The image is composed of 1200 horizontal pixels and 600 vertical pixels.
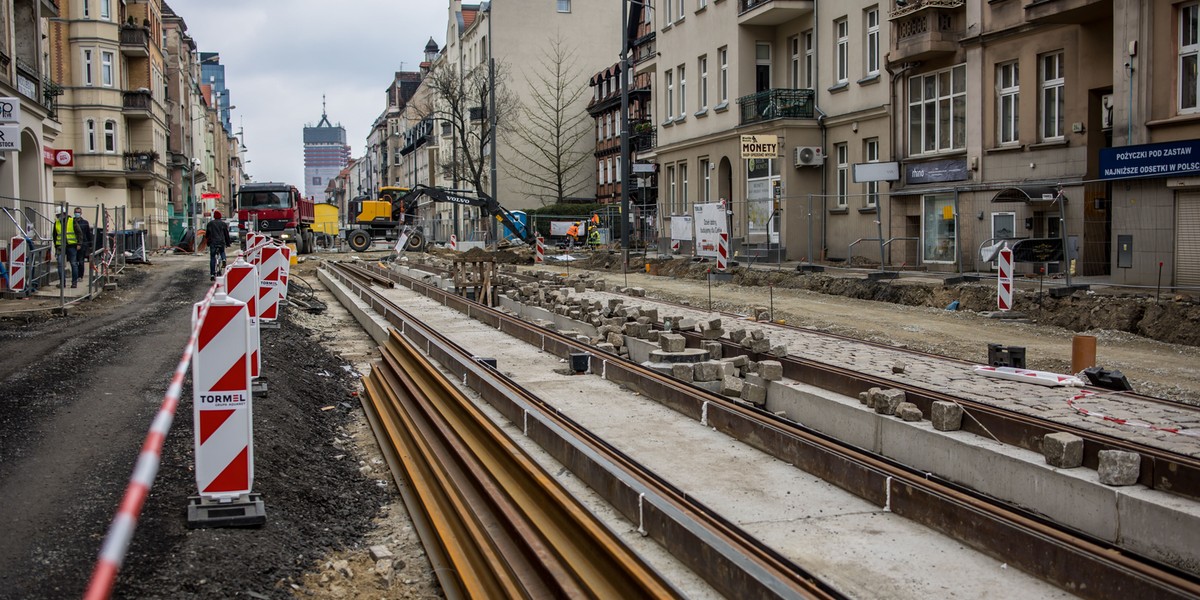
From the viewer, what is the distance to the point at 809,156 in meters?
32.0

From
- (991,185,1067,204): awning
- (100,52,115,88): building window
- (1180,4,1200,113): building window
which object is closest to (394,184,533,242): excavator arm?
(100,52,115,88): building window

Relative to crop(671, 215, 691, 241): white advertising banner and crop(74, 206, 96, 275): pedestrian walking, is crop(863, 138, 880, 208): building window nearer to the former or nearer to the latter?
crop(671, 215, 691, 241): white advertising banner

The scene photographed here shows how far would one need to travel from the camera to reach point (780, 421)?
870 centimetres

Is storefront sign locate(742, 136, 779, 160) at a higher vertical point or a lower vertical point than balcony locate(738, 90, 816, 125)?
lower

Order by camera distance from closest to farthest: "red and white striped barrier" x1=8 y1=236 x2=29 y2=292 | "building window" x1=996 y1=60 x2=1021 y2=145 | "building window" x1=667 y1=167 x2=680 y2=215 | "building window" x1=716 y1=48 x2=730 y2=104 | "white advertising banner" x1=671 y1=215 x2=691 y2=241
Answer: "red and white striped barrier" x1=8 y1=236 x2=29 y2=292
"building window" x1=996 y1=60 x2=1021 y2=145
"white advertising banner" x1=671 y1=215 x2=691 y2=241
"building window" x1=716 y1=48 x2=730 y2=104
"building window" x1=667 y1=167 x2=680 y2=215

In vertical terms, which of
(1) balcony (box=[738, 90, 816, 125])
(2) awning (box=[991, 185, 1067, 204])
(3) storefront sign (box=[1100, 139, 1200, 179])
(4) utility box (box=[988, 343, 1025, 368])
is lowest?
(4) utility box (box=[988, 343, 1025, 368])

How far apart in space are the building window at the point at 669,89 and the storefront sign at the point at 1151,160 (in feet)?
81.3

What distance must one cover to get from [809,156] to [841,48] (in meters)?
3.30

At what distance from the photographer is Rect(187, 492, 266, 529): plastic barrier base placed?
597 centimetres

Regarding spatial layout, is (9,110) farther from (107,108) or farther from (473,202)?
(107,108)

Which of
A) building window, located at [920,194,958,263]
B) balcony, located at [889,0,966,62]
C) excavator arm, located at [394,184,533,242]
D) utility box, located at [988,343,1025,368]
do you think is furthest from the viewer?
excavator arm, located at [394,184,533,242]

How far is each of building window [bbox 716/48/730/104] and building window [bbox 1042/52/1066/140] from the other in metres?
15.2

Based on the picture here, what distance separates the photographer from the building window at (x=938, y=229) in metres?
24.3

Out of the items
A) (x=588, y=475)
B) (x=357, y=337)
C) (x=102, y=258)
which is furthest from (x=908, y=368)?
(x=102, y=258)
